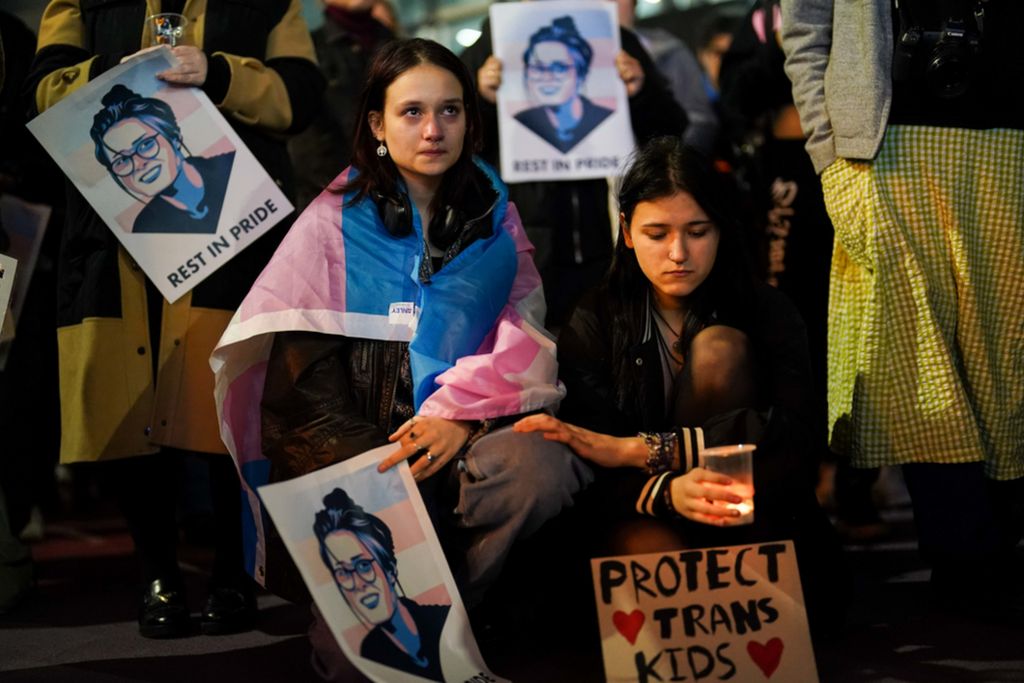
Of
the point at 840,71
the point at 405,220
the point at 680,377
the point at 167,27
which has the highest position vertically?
the point at 167,27

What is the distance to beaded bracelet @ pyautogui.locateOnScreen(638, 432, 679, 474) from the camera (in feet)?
8.74

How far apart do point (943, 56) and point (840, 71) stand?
247 mm

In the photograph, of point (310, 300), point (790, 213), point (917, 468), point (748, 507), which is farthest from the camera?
point (790, 213)

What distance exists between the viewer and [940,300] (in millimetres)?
3047

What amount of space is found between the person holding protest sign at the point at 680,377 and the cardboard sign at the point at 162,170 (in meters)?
0.92

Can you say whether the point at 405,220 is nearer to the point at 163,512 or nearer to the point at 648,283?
the point at 648,283

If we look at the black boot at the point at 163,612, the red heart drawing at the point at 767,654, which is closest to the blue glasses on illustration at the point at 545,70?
the black boot at the point at 163,612

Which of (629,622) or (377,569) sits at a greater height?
(377,569)

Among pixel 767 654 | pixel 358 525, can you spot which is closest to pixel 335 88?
pixel 358 525

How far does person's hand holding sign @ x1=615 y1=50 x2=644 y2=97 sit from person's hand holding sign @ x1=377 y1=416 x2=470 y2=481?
5.74 ft

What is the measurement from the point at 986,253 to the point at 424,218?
4.54 feet

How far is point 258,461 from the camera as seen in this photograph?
2.86m

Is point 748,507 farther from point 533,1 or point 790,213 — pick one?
point 533,1

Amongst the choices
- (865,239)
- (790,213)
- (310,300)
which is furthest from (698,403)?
(790,213)
